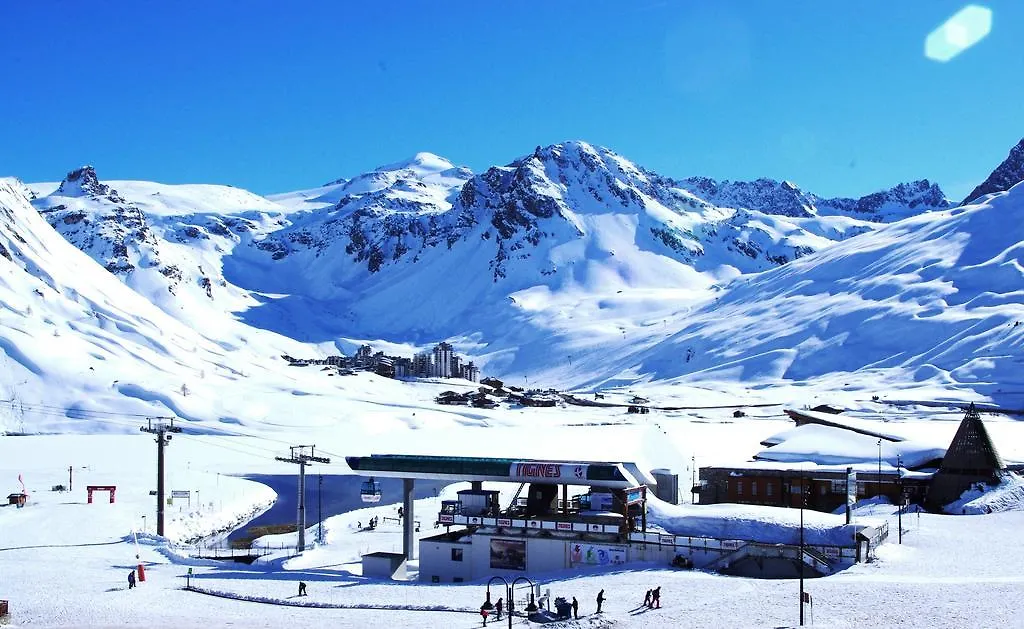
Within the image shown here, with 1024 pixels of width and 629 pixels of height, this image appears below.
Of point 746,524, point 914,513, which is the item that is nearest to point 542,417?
point 914,513

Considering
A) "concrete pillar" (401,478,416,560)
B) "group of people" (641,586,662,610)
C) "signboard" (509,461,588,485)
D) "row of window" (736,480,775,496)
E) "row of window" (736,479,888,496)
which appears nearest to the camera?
"group of people" (641,586,662,610)

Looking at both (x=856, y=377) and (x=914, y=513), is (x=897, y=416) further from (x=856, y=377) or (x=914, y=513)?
(x=914, y=513)

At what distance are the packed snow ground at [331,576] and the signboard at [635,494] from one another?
2.63 meters

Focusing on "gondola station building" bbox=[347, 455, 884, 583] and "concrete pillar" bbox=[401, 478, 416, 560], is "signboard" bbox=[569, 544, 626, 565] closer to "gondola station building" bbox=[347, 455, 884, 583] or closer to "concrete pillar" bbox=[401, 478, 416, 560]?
"gondola station building" bbox=[347, 455, 884, 583]

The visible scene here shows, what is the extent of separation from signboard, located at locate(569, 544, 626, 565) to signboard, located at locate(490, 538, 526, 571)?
239 cm

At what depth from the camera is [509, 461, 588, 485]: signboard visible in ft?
164

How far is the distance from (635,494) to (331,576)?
15.4m

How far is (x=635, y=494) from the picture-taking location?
49.9 metres

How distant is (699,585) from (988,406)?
12921 centimetres

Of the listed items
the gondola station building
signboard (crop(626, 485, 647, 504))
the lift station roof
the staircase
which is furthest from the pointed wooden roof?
signboard (crop(626, 485, 647, 504))

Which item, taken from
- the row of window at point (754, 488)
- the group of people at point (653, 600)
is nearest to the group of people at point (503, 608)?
the group of people at point (653, 600)

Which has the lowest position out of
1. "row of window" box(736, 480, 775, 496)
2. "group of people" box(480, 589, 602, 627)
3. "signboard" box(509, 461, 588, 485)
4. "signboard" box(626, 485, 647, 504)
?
"group of people" box(480, 589, 602, 627)

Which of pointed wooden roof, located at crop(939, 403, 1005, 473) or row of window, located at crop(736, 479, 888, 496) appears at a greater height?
pointed wooden roof, located at crop(939, 403, 1005, 473)

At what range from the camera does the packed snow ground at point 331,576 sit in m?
36.9
